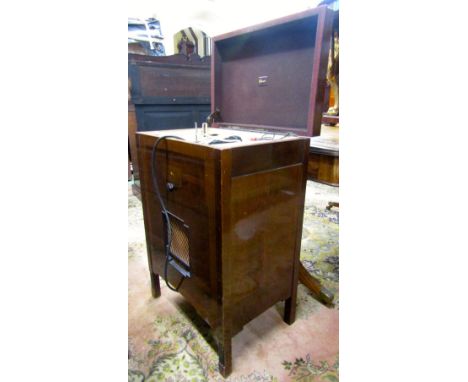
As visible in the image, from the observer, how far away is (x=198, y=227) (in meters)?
1.02

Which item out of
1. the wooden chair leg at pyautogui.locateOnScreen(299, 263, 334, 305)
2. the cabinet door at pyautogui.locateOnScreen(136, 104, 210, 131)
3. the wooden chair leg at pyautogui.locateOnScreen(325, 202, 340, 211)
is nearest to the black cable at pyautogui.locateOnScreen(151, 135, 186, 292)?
the wooden chair leg at pyautogui.locateOnScreen(299, 263, 334, 305)

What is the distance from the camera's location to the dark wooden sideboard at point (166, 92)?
2930mm

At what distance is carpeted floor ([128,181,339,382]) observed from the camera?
3.65ft

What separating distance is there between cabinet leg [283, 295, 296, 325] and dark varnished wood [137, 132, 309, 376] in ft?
0.33

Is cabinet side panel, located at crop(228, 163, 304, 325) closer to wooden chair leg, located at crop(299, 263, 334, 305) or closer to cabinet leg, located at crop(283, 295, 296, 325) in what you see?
cabinet leg, located at crop(283, 295, 296, 325)

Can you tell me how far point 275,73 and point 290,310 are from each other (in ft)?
3.43

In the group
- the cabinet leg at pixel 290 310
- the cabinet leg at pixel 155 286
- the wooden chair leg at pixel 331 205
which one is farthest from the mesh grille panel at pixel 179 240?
the wooden chair leg at pixel 331 205

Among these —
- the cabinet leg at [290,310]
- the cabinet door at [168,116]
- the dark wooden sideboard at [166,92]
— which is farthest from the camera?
the cabinet door at [168,116]

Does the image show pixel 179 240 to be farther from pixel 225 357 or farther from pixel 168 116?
pixel 168 116

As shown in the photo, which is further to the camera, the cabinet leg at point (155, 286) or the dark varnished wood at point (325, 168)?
the cabinet leg at point (155, 286)

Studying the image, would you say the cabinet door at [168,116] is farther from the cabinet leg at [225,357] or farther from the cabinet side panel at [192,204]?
the cabinet leg at [225,357]

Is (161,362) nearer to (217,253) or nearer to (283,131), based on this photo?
(217,253)
